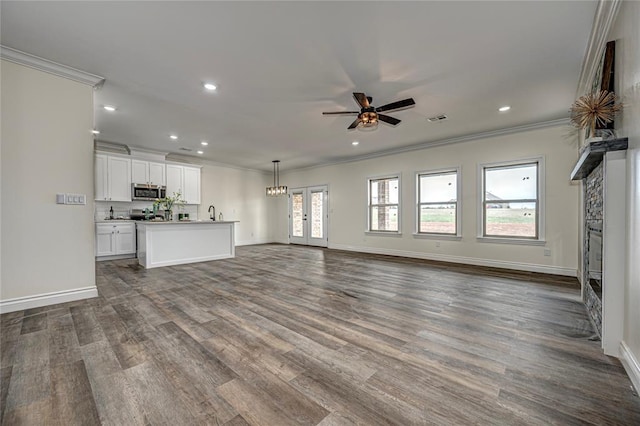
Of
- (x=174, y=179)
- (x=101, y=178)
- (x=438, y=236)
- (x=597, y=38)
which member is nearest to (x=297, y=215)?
(x=174, y=179)

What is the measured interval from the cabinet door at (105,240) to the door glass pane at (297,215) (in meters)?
5.19

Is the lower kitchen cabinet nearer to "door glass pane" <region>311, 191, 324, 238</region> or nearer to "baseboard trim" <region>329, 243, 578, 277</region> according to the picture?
"door glass pane" <region>311, 191, 324, 238</region>

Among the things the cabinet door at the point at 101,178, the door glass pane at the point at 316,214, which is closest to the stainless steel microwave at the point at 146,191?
the cabinet door at the point at 101,178

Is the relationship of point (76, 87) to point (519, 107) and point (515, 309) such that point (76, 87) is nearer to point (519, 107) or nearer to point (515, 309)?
point (515, 309)

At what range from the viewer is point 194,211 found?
7.94 metres

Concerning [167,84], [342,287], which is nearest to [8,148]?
[167,84]

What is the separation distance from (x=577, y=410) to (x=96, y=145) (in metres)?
8.65

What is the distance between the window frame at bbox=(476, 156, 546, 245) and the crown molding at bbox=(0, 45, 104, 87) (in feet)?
21.7

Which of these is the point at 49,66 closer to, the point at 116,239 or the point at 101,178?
the point at 101,178

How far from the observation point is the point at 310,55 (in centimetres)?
276

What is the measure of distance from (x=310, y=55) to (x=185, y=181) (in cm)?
605

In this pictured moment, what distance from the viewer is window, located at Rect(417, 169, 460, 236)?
19.4 ft

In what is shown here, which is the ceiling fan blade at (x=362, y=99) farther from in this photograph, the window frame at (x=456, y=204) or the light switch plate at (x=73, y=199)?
the light switch plate at (x=73, y=199)

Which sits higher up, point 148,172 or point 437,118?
point 437,118
